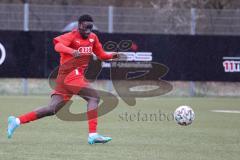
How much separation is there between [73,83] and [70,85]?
6cm

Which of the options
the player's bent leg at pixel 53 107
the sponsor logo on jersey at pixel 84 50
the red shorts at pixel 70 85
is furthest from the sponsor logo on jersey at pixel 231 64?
the player's bent leg at pixel 53 107

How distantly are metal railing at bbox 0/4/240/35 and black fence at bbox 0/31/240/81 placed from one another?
1.44 ft

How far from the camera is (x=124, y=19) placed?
975 inches

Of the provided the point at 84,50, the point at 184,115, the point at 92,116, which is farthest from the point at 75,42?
the point at 184,115

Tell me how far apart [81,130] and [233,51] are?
12.2 metres

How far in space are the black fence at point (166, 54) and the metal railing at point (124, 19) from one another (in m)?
0.44

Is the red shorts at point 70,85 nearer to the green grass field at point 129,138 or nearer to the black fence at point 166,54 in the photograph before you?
the green grass field at point 129,138

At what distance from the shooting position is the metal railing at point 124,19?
24.4 metres

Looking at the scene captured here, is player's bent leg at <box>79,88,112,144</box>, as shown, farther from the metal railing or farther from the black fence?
the metal railing

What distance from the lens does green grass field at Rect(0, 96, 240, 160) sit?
32.8 ft

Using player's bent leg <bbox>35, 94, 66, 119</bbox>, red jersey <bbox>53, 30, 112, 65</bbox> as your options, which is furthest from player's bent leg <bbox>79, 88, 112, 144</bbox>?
red jersey <bbox>53, 30, 112, 65</bbox>

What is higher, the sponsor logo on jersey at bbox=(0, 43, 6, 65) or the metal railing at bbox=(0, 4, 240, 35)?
the metal railing at bbox=(0, 4, 240, 35)

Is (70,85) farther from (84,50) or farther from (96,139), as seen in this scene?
(96,139)

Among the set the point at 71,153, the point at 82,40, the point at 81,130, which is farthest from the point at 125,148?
the point at 81,130
